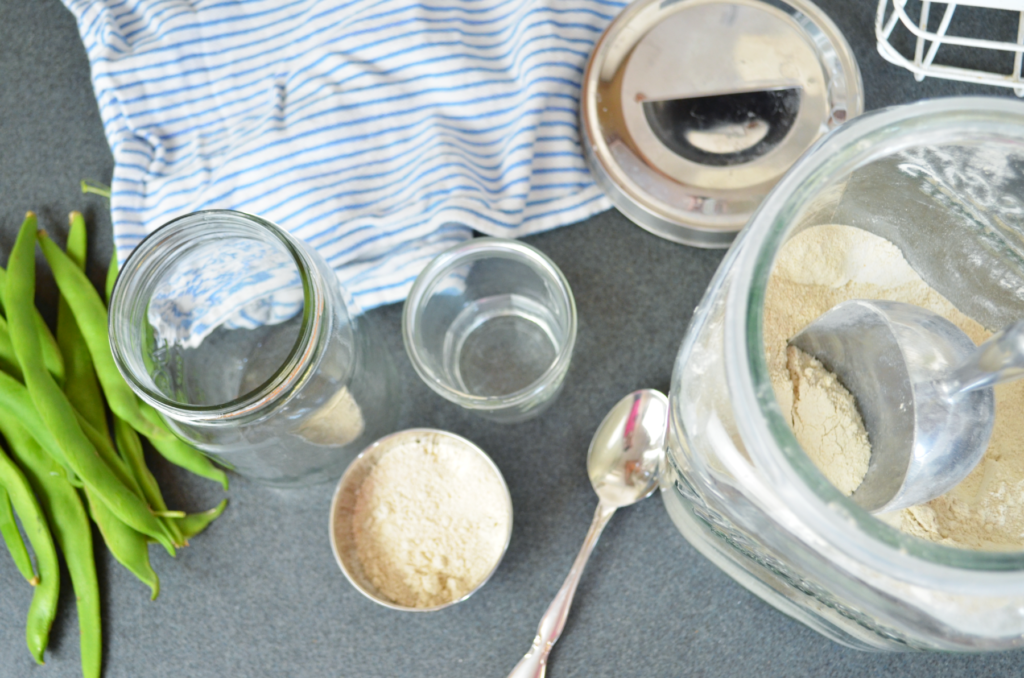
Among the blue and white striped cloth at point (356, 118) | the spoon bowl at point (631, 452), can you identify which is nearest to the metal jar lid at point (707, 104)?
the blue and white striped cloth at point (356, 118)

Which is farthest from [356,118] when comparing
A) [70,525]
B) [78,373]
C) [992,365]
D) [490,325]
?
[992,365]

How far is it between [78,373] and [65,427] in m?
0.08

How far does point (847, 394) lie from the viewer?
47 cm

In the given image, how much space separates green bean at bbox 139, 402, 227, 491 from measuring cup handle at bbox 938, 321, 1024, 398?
22.5 inches

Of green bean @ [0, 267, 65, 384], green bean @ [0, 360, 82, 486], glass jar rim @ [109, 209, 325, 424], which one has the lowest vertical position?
green bean @ [0, 360, 82, 486]

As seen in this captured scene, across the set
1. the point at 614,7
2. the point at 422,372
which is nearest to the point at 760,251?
the point at 422,372

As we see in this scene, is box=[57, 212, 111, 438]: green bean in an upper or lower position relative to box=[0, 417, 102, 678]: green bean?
upper

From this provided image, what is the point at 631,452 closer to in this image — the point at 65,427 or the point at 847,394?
the point at 847,394

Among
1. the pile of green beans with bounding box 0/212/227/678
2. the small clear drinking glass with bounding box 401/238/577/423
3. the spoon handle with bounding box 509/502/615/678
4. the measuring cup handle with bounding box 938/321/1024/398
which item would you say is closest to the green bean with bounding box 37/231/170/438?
the pile of green beans with bounding box 0/212/227/678

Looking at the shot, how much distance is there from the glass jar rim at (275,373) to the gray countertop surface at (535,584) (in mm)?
183

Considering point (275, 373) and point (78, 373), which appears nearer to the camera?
point (275, 373)

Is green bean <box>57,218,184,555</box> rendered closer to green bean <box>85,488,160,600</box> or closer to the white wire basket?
green bean <box>85,488,160,600</box>

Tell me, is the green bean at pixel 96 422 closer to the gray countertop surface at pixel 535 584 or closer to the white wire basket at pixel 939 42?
the gray countertop surface at pixel 535 584

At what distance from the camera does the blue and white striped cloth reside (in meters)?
0.67
